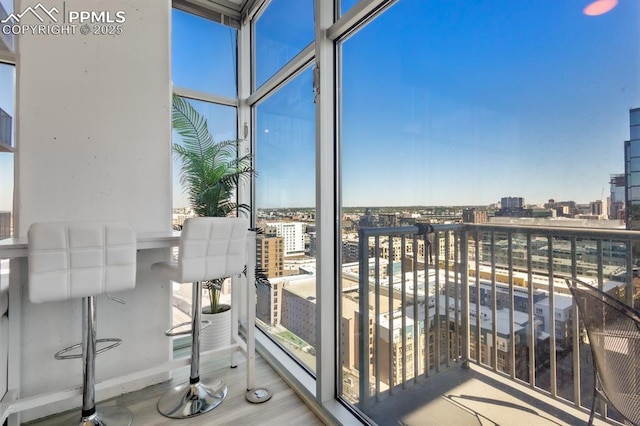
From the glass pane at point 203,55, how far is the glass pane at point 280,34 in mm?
313

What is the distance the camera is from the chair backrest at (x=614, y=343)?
2.60 feet

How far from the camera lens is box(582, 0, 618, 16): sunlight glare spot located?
838 millimetres

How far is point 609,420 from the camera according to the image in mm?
856

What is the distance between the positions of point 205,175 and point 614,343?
103 inches

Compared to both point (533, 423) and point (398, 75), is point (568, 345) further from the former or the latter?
point (398, 75)

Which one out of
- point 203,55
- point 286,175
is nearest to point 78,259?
point 286,175

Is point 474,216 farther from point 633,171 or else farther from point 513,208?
point 633,171

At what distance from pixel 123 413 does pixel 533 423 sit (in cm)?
204

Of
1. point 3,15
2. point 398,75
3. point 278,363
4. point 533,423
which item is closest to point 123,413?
point 278,363

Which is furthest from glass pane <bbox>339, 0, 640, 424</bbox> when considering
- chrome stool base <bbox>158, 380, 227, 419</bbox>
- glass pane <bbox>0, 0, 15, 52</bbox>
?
glass pane <bbox>0, 0, 15, 52</bbox>

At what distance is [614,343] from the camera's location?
0.83 metres

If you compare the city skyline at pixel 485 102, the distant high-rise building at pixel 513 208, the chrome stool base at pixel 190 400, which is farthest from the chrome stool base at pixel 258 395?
the distant high-rise building at pixel 513 208

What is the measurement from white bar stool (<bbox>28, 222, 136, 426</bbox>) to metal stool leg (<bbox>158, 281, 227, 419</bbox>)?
358mm

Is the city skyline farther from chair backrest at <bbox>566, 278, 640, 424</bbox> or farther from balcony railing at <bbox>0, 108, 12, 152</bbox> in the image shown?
balcony railing at <bbox>0, 108, 12, 152</bbox>
